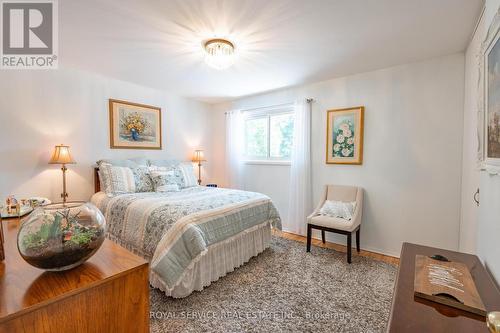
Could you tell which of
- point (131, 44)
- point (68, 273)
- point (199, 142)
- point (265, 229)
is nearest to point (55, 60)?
point (131, 44)

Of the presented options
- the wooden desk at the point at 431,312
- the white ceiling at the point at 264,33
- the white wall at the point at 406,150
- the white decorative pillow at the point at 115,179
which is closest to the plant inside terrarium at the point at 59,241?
the wooden desk at the point at 431,312

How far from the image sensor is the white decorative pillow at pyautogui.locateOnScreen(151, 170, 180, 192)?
313 centimetres

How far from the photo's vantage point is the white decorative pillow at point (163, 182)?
3135 mm

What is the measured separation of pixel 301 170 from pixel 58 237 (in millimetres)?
3097

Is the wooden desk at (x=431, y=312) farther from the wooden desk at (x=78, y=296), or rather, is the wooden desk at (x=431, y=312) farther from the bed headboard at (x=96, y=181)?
the bed headboard at (x=96, y=181)

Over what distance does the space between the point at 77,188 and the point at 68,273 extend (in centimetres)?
282

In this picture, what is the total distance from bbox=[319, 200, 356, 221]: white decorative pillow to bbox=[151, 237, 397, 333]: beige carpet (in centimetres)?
56

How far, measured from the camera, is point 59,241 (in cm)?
75

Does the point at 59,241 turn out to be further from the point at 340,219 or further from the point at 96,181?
the point at 96,181

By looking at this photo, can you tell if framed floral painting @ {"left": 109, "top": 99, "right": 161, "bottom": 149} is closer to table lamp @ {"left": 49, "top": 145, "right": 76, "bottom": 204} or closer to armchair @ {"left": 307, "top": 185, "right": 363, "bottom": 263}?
table lamp @ {"left": 49, "top": 145, "right": 76, "bottom": 204}

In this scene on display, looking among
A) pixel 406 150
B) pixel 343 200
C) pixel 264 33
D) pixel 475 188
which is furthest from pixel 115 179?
pixel 475 188

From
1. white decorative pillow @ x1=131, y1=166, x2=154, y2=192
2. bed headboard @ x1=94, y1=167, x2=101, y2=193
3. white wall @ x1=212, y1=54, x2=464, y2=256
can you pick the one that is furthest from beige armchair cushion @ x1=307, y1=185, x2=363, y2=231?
bed headboard @ x1=94, y1=167, x2=101, y2=193

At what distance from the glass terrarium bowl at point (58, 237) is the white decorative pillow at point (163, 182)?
2.34 meters

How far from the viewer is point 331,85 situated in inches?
128
